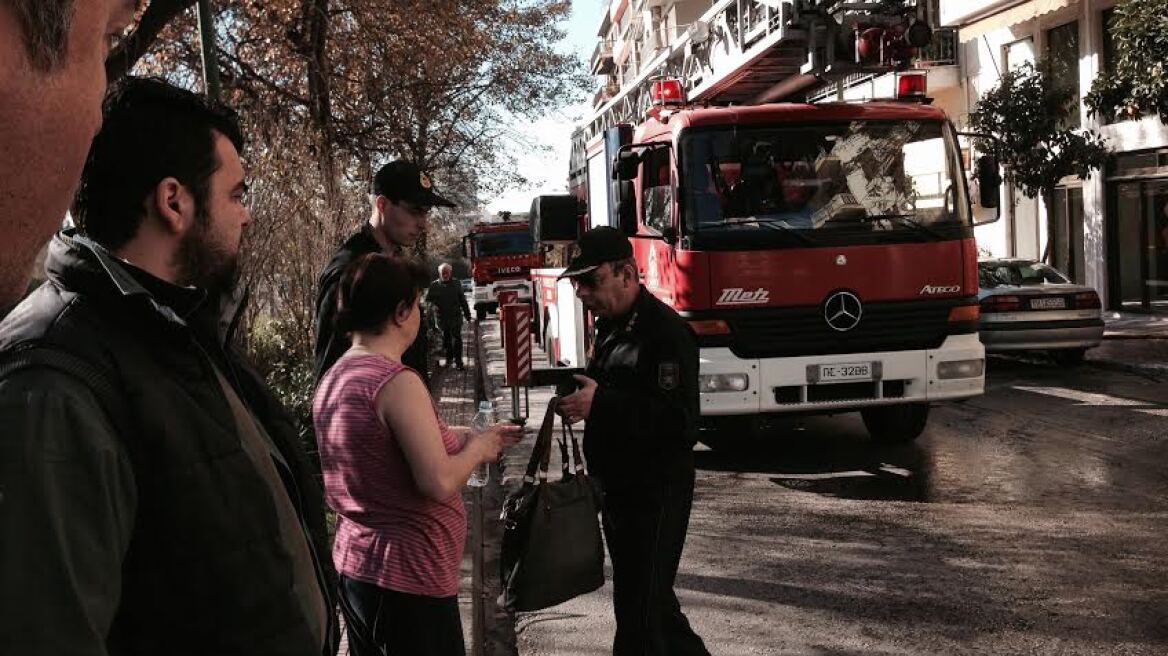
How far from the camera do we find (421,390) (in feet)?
10.6

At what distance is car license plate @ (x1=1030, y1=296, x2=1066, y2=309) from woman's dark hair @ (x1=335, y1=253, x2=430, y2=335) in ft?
42.4

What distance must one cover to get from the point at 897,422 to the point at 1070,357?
6.43 meters

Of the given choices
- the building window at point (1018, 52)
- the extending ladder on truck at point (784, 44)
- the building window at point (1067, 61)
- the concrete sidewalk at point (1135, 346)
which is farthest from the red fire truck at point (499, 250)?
the extending ladder on truck at point (784, 44)

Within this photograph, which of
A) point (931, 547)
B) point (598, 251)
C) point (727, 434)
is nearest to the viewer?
point (598, 251)

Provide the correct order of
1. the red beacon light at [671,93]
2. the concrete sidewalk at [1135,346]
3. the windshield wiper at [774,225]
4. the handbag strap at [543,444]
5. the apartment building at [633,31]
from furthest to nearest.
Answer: the apartment building at [633,31] < the concrete sidewalk at [1135,346] < the red beacon light at [671,93] < the windshield wiper at [774,225] < the handbag strap at [543,444]

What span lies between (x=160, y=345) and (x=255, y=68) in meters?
17.2

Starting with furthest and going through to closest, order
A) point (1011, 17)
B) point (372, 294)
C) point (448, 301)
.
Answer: point (1011, 17) < point (448, 301) < point (372, 294)

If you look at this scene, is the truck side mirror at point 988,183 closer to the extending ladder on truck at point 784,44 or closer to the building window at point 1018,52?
the extending ladder on truck at point 784,44

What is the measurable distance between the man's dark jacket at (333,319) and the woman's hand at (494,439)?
27 centimetres

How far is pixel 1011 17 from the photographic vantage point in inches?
947

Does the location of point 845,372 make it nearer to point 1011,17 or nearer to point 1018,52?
point 1011,17

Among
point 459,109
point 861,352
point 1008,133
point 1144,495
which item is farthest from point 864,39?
point 459,109

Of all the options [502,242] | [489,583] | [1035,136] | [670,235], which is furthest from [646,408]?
[502,242]

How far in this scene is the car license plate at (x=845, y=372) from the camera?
29.3 ft
